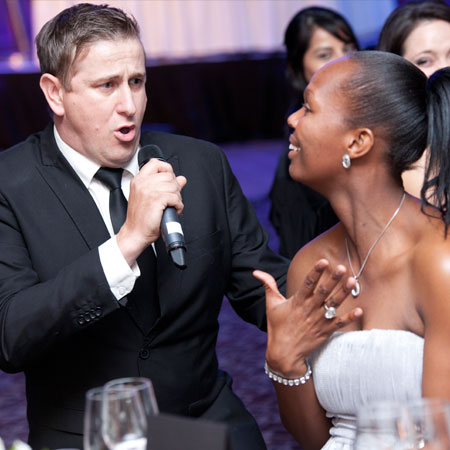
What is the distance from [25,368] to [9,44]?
7483 millimetres

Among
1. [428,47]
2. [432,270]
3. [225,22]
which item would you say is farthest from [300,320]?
[225,22]

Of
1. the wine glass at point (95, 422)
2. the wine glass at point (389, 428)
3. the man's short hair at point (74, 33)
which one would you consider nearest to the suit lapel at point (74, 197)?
the man's short hair at point (74, 33)

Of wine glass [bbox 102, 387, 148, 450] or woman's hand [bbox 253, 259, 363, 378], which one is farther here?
woman's hand [bbox 253, 259, 363, 378]

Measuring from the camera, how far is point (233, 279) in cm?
217

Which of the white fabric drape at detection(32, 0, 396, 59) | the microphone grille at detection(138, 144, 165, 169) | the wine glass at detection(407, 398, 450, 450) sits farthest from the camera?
the white fabric drape at detection(32, 0, 396, 59)

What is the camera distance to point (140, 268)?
2.00 meters

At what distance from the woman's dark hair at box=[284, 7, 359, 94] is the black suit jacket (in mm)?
1490

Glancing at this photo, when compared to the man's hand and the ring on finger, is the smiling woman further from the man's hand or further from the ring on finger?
the man's hand

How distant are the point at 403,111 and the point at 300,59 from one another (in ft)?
6.08

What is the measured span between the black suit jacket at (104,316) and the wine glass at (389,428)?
0.99 m

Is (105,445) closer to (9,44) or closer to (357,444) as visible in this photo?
(357,444)

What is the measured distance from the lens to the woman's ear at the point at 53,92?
6.48ft

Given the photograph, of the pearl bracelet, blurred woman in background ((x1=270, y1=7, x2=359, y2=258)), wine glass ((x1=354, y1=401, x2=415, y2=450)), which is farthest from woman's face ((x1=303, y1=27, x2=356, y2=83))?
wine glass ((x1=354, y1=401, x2=415, y2=450))

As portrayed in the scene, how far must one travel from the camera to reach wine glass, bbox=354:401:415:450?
36.9 inches
